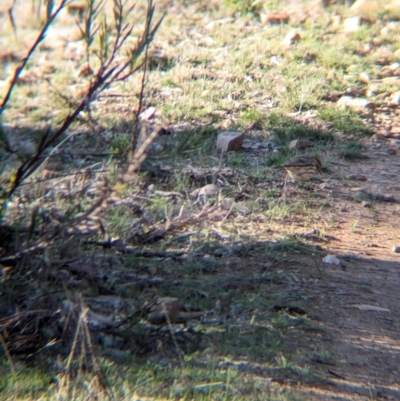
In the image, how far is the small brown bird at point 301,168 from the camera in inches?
212

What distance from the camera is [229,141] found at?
5.93 metres

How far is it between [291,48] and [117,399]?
642 centimetres

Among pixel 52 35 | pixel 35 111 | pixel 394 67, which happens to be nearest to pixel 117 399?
pixel 35 111

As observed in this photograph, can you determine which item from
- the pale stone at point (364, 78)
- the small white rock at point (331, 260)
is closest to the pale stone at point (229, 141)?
the small white rock at point (331, 260)

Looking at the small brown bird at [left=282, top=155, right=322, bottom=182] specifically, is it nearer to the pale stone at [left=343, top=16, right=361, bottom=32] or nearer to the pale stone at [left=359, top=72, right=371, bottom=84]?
the pale stone at [left=359, top=72, right=371, bottom=84]

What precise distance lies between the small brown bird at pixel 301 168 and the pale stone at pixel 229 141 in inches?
24.7

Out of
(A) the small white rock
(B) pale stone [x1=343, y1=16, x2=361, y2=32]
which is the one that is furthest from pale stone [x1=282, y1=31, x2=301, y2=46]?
(A) the small white rock

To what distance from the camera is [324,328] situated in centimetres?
335

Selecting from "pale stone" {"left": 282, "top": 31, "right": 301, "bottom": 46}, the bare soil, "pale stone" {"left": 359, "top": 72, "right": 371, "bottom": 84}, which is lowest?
the bare soil

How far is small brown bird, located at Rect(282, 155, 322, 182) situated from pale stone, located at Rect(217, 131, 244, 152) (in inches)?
24.7

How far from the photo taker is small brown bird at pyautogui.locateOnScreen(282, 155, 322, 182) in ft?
17.7

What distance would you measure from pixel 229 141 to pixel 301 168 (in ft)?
2.51

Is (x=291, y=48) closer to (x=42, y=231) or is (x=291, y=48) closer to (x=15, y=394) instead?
(x=42, y=231)

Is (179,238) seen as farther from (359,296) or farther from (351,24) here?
(351,24)
